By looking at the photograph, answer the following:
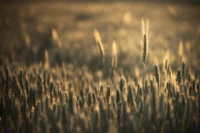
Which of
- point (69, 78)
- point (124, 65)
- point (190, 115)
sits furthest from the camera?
point (124, 65)

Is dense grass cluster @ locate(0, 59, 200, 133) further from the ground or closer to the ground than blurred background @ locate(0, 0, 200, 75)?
closer to the ground

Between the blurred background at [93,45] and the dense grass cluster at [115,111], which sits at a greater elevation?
Result: the blurred background at [93,45]

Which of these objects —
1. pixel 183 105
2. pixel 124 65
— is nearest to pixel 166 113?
pixel 183 105

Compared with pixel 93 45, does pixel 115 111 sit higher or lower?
lower

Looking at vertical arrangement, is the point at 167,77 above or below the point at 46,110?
above

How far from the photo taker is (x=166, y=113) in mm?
2367

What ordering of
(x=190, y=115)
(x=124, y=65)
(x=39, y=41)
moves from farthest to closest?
1. (x=39, y=41)
2. (x=124, y=65)
3. (x=190, y=115)

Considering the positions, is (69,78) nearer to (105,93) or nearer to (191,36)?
(105,93)

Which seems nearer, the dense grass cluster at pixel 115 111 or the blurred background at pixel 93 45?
the dense grass cluster at pixel 115 111

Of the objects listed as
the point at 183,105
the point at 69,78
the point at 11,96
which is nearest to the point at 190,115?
the point at 183,105

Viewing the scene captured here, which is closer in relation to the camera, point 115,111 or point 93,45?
point 115,111

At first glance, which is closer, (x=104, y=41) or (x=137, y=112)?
(x=137, y=112)

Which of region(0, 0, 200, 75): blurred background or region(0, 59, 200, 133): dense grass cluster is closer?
region(0, 59, 200, 133): dense grass cluster

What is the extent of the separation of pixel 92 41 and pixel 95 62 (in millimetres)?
1901
